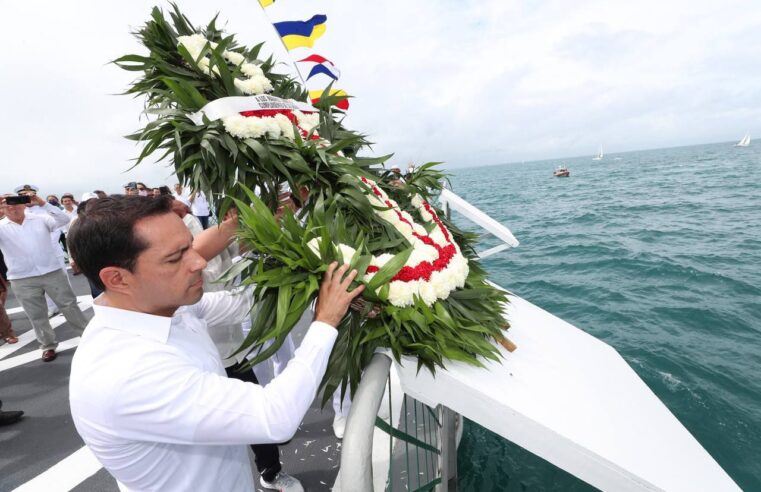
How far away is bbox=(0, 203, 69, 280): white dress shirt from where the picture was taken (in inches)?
194

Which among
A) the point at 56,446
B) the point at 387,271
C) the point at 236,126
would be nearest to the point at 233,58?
the point at 236,126

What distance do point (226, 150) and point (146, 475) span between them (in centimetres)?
132

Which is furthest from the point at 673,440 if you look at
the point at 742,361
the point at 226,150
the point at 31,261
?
the point at 31,261

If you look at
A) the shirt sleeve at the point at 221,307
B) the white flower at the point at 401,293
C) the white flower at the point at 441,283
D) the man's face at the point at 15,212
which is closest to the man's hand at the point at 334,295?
the white flower at the point at 401,293

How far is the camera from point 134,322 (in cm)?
133

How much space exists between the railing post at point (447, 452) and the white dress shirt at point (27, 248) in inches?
233

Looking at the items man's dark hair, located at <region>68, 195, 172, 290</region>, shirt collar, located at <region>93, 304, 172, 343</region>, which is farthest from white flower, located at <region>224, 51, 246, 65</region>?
shirt collar, located at <region>93, 304, 172, 343</region>

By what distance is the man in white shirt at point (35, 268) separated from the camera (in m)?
4.96

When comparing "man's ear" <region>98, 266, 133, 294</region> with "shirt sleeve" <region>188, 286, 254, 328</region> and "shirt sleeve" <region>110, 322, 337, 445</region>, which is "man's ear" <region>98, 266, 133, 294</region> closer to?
"shirt sleeve" <region>110, 322, 337, 445</region>

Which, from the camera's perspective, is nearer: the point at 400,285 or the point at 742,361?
the point at 400,285

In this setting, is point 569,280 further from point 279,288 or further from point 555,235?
point 279,288

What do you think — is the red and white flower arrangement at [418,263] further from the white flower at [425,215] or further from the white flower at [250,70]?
the white flower at [250,70]

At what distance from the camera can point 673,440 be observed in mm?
1907

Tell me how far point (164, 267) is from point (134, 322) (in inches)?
9.1
